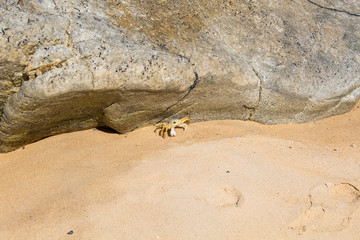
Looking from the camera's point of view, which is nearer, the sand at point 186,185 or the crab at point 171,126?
the sand at point 186,185

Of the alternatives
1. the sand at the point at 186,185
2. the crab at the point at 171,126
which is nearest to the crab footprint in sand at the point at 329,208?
the sand at the point at 186,185

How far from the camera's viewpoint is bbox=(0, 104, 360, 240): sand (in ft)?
8.25

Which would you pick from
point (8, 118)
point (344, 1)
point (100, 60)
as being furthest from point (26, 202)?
point (344, 1)

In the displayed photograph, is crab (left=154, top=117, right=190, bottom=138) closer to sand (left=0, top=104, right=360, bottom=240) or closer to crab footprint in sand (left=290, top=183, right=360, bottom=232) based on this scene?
sand (left=0, top=104, right=360, bottom=240)

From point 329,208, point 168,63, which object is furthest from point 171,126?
point 329,208

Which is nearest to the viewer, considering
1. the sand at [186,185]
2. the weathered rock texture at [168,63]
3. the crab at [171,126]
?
the sand at [186,185]

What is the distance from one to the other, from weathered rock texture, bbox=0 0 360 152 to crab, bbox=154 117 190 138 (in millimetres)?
66

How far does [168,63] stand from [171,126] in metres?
0.62

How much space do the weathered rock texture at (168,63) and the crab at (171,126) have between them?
7cm

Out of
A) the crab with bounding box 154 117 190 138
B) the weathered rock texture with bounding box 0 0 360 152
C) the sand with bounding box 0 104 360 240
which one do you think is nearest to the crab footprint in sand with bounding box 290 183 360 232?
the sand with bounding box 0 104 360 240

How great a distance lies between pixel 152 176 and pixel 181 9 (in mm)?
1593

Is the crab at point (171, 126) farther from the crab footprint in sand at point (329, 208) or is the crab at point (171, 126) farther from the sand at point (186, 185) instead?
the crab footprint in sand at point (329, 208)

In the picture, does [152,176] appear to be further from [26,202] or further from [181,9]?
[181,9]

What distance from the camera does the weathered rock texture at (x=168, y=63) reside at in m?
2.77
